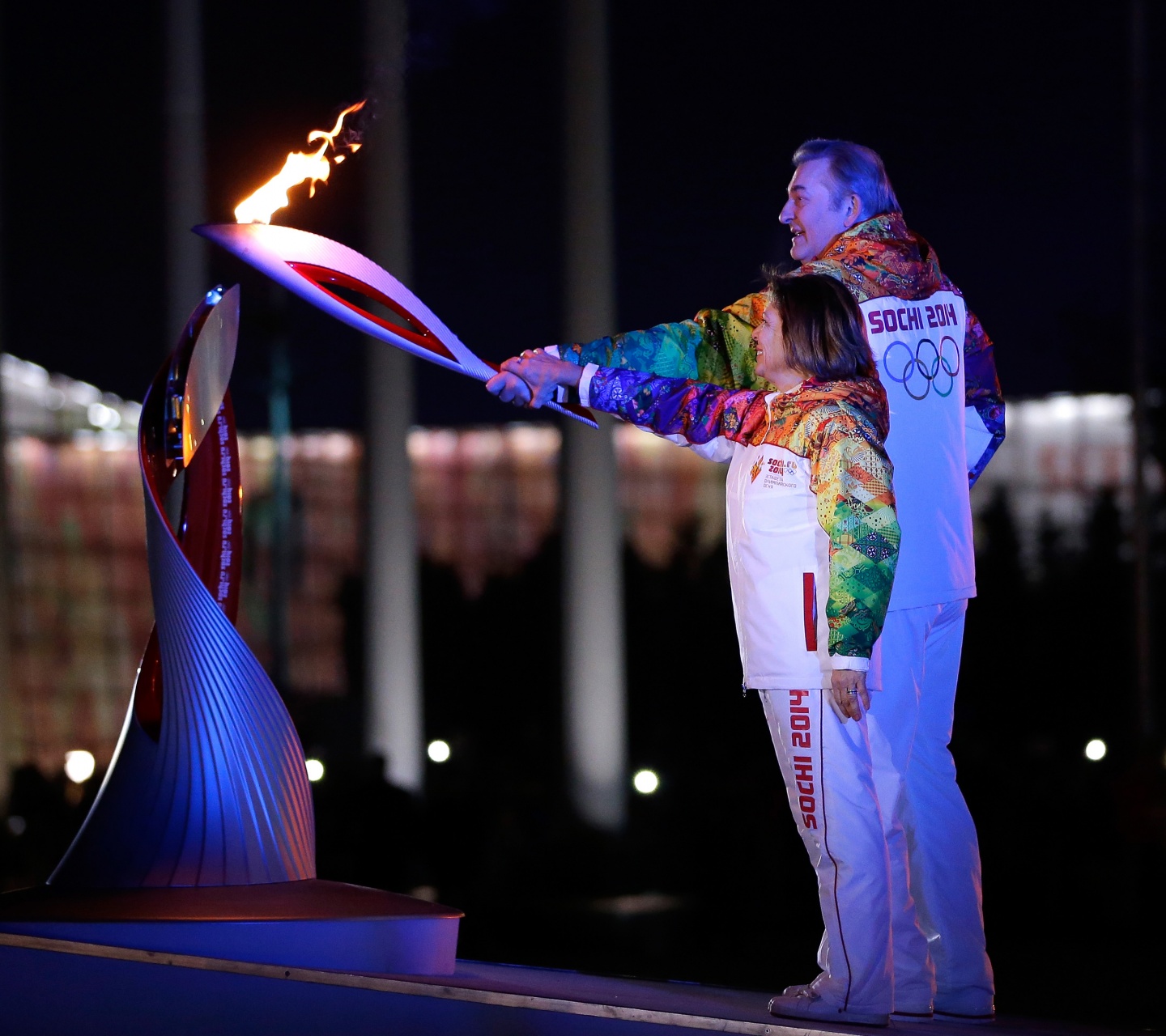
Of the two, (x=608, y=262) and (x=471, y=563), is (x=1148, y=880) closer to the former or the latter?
(x=608, y=262)

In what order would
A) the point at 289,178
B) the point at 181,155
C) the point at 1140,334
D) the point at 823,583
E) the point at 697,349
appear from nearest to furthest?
the point at 823,583
the point at 697,349
the point at 289,178
the point at 181,155
the point at 1140,334

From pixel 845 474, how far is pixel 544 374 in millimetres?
736

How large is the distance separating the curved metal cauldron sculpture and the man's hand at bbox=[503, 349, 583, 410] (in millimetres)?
1132

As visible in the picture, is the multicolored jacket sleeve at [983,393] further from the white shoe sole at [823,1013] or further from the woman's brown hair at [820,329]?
the white shoe sole at [823,1013]

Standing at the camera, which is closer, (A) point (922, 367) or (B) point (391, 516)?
(A) point (922, 367)

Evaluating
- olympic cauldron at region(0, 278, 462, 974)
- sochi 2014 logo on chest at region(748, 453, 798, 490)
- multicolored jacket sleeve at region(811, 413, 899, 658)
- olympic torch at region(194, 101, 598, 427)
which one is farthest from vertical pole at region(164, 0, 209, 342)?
multicolored jacket sleeve at region(811, 413, 899, 658)

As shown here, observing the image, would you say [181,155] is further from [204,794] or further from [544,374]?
[544,374]

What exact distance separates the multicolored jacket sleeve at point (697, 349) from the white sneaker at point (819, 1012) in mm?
1325

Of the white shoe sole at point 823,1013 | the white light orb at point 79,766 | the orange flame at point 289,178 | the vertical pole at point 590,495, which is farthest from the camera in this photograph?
the white light orb at point 79,766

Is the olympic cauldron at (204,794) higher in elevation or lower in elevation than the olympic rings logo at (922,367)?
lower

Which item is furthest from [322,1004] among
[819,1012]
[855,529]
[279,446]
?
[279,446]

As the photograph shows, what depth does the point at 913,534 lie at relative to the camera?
10.6ft

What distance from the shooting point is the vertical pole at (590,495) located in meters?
10.6

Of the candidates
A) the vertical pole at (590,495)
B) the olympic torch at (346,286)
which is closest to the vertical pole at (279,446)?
the vertical pole at (590,495)
